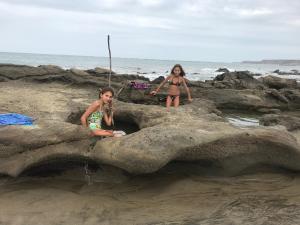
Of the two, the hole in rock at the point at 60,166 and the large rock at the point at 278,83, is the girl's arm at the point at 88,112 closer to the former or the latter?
the hole in rock at the point at 60,166

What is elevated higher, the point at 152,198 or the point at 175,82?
the point at 175,82

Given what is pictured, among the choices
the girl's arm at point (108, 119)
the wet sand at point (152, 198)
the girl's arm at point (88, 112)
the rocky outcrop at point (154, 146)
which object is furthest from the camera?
the girl's arm at point (108, 119)

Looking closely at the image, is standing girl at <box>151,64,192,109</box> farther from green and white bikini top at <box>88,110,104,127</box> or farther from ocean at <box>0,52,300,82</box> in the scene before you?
ocean at <box>0,52,300,82</box>

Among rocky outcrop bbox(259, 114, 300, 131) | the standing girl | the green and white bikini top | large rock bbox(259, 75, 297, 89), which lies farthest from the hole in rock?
large rock bbox(259, 75, 297, 89)

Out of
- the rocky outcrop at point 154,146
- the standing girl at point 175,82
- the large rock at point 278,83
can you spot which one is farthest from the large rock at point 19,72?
the large rock at point 278,83

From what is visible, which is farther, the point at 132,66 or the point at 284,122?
the point at 132,66

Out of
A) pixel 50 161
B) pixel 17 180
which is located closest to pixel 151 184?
pixel 50 161

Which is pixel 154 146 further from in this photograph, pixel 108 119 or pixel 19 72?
pixel 19 72

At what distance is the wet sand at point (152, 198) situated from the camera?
483 cm

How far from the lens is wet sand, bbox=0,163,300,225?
4828mm

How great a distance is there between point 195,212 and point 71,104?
3904 millimetres

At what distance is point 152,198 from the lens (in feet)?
17.9

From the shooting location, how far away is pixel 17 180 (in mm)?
5770

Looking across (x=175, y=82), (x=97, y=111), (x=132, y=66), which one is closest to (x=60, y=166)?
(x=97, y=111)
